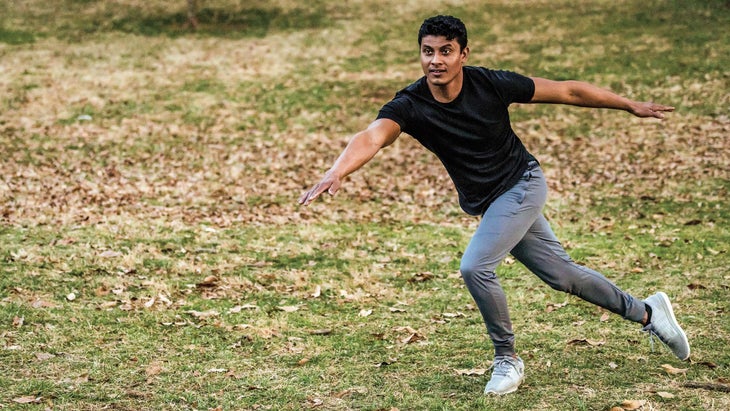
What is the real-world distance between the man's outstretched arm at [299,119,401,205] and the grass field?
5.12ft

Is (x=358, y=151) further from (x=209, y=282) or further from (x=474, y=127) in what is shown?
(x=209, y=282)

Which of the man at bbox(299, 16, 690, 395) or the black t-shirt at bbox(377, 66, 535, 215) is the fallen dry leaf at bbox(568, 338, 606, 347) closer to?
the man at bbox(299, 16, 690, 395)

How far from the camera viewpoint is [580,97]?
4980 millimetres

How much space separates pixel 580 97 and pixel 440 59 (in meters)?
1.00

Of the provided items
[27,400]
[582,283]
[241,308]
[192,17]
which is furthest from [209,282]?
[192,17]

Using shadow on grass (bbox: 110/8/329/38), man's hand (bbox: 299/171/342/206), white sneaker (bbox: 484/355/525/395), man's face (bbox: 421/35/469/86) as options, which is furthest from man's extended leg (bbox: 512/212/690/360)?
shadow on grass (bbox: 110/8/329/38)

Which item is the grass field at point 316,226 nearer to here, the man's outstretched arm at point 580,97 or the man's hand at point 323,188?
the man's hand at point 323,188

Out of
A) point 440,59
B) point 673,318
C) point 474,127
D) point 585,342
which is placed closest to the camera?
point 440,59

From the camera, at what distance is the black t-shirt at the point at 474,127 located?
4676 mm

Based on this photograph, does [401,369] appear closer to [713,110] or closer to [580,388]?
[580,388]

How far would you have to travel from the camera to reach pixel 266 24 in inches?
1097

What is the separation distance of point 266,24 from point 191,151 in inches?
523

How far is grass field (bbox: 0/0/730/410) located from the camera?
5453 mm

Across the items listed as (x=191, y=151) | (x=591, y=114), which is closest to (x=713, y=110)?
(x=591, y=114)
